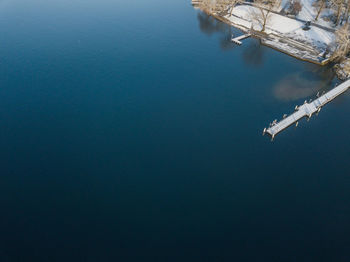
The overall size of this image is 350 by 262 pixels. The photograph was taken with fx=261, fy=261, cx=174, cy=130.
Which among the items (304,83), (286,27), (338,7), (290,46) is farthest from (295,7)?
(304,83)

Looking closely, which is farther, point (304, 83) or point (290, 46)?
point (290, 46)

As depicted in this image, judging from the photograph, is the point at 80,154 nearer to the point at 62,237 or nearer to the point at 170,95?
the point at 62,237

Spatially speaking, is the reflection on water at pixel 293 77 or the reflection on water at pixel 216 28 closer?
the reflection on water at pixel 293 77

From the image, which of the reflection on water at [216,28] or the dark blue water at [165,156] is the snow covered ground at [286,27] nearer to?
the reflection on water at [216,28]

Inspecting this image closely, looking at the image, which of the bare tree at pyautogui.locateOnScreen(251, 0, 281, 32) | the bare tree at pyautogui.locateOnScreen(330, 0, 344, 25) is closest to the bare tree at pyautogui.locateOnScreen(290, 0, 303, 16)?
the bare tree at pyautogui.locateOnScreen(251, 0, 281, 32)

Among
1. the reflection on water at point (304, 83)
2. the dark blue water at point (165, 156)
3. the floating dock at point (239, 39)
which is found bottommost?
the dark blue water at point (165, 156)

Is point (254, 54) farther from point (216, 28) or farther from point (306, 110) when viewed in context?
point (306, 110)

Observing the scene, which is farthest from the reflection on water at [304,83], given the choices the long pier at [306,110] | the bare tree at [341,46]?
the bare tree at [341,46]

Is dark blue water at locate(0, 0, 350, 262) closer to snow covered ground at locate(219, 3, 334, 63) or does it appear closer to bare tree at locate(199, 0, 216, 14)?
snow covered ground at locate(219, 3, 334, 63)
